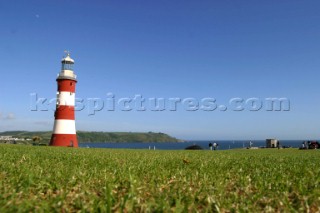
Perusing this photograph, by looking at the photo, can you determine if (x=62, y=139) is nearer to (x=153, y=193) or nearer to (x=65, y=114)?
(x=65, y=114)

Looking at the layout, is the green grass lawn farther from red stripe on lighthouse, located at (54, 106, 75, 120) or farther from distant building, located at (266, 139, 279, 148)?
distant building, located at (266, 139, 279, 148)

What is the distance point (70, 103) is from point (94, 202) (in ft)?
160

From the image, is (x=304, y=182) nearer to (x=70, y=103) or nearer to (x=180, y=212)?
(x=180, y=212)

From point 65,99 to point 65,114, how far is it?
2.45 metres

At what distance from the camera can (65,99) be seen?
51.0m

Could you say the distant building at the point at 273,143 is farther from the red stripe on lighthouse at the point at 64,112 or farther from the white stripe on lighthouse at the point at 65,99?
the red stripe on lighthouse at the point at 64,112

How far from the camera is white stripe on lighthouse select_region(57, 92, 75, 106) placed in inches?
2000

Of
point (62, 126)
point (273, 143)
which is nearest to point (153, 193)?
point (62, 126)

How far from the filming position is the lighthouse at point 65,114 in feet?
167

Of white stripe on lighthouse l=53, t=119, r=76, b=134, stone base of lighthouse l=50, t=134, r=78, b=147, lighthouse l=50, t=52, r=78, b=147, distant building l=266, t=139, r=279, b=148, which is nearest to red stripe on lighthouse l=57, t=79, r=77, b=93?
lighthouse l=50, t=52, r=78, b=147

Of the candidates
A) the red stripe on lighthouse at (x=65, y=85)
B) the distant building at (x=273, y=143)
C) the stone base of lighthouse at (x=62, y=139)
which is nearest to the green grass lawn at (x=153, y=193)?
the stone base of lighthouse at (x=62, y=139)

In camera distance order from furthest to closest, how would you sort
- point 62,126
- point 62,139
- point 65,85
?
point 65,85 < point 62,139 < point 62,126

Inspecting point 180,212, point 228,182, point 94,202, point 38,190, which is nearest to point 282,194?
point 228,182

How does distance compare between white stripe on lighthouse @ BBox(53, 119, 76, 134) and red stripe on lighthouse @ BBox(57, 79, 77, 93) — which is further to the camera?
red stripe on lighthouse @ BBox(57, 79, 77, 93)
